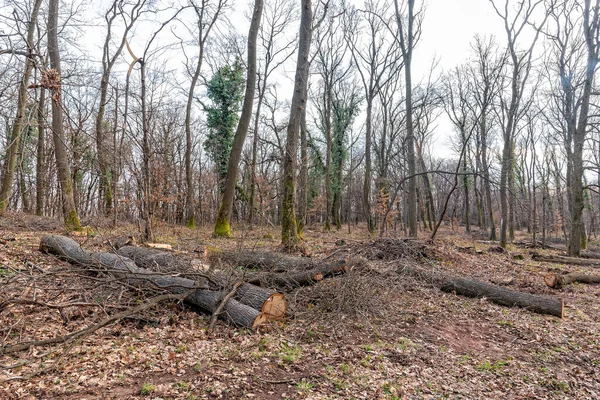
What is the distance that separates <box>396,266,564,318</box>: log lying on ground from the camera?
233 inches

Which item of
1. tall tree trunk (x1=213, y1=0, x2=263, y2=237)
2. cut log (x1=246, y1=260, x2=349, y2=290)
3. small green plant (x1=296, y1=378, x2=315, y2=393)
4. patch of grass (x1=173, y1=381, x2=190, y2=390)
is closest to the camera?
patch of grass (x1=173, y1=381, x2=190, y2=390)

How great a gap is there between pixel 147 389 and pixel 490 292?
616cm

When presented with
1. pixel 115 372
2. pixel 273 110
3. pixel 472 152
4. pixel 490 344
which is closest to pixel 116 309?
pixel 115 372

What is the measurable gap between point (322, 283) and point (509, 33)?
16.0m

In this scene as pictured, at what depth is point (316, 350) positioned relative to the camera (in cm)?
405

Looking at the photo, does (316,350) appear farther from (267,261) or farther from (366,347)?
(267,261)

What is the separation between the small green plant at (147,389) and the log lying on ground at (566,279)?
8.49 m

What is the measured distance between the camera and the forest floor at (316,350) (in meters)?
3.12

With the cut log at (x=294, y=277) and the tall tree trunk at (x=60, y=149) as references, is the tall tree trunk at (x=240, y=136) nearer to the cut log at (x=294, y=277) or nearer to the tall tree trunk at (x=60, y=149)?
the tall tree trunk at (x=60, y=149)

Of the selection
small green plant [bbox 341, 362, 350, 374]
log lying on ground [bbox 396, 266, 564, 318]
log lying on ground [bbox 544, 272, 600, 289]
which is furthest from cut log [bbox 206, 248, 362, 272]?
log lying on ground [bbox 544, 272, 600, 289]

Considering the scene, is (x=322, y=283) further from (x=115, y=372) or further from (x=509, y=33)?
(x=509, y=33)

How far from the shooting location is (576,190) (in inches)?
488

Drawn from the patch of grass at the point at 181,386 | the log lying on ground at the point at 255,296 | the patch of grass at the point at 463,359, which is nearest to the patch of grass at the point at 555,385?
the patch of grass at the point at 463,359

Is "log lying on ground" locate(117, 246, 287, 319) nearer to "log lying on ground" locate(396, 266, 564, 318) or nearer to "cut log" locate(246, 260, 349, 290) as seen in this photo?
"cut log" locate(246, 260, 349, 290)
